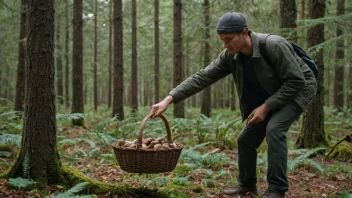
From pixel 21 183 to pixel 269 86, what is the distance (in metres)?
3.02

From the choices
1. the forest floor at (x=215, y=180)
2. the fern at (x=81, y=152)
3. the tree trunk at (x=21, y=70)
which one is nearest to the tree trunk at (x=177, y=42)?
the tree trunk at (x=21, y=70)

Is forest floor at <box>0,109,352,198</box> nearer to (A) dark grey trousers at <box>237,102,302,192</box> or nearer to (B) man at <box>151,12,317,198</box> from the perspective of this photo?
(A) dark grey trousers at <box>237,102,302,192</box>

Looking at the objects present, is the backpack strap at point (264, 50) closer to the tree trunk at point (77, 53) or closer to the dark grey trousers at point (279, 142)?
the dark grey trousers at point (279, 142)

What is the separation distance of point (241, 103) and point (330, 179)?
9.02ft

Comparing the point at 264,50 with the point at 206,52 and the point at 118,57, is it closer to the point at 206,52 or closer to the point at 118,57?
the point at 118,57

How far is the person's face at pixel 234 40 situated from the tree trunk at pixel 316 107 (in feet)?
13.6

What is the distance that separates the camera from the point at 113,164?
687 cm

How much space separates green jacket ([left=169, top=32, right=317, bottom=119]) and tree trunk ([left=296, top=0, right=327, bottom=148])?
3.79m

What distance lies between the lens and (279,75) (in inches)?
161

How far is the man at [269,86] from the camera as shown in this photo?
402 cm

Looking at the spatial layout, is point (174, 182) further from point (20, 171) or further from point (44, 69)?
point (44, 69)

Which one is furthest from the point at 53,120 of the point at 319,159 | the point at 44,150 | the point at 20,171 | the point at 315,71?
the point at 319,159

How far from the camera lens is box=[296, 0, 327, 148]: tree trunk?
7.79 m

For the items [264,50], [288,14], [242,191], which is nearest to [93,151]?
[242,191]
